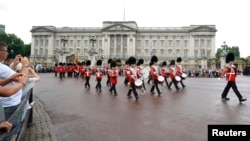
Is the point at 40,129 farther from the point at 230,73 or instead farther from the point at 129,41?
the point at 129,41

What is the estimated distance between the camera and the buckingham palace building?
92.3 m

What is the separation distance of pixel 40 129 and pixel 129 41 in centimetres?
8835

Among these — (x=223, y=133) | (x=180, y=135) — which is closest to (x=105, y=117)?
(x=180, y=135)

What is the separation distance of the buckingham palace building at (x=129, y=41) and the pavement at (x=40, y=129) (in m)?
81.1

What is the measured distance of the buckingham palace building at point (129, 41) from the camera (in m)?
92.3

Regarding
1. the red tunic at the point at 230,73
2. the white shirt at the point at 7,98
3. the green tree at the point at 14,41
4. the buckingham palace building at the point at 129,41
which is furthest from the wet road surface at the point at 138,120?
the green tree at the point at 14,41

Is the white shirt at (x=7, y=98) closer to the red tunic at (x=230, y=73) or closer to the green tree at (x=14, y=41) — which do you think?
the red tunic at (x=230, y=73)

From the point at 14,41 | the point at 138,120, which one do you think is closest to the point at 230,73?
the point at 138,120

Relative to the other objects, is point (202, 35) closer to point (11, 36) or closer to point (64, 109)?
point (11, 36)

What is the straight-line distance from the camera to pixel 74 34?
99.5m

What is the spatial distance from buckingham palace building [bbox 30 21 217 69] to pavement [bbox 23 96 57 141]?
81.1 m

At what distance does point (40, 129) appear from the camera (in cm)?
691

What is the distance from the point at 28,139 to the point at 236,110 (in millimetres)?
6938

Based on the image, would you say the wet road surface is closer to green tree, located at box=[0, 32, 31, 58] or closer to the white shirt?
the white shirt
